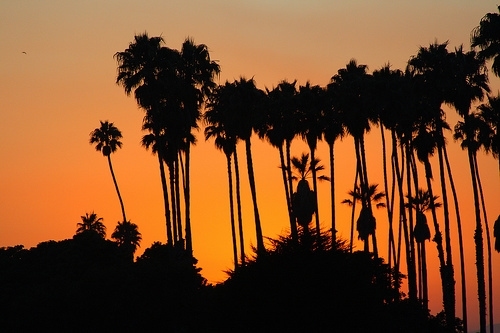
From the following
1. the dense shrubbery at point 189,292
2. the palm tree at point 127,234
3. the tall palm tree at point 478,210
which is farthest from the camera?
the palm tree at point 127,234

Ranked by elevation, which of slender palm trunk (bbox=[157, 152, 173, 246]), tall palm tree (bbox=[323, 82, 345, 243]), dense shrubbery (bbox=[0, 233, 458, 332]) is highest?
tall palm tree (bbox=[323, 82, 345, 243])

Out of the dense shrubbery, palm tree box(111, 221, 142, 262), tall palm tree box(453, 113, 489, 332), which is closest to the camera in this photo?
the dense shrubbery

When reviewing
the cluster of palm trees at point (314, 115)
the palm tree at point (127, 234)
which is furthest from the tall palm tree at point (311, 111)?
the palm tree at point (127, 234)

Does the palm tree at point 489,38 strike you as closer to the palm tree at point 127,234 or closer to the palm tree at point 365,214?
the palm tree at point 365,214

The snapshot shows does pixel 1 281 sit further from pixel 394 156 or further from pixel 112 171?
pixel 112 171

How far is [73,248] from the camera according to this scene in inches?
2995

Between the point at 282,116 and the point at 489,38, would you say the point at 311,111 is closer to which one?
the point at 282,116

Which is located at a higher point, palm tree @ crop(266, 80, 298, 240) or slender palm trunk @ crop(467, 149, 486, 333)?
palm tree @ crop(266, 80, 298, 240)

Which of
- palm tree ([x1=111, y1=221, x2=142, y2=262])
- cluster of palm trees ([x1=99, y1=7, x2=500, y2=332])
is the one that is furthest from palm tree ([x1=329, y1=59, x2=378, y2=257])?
palm tree ([x1=111, y1=221, x2=142, y2=262])

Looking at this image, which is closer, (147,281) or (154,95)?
(147,281)

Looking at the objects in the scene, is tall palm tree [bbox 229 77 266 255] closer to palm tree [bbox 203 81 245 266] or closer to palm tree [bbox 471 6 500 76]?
palm tree [bbox 203 81 245 266]

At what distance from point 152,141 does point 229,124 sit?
5311 mm

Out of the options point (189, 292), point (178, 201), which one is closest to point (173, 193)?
point (178, 201)

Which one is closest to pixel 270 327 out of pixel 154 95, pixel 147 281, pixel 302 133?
pixel 147 281
